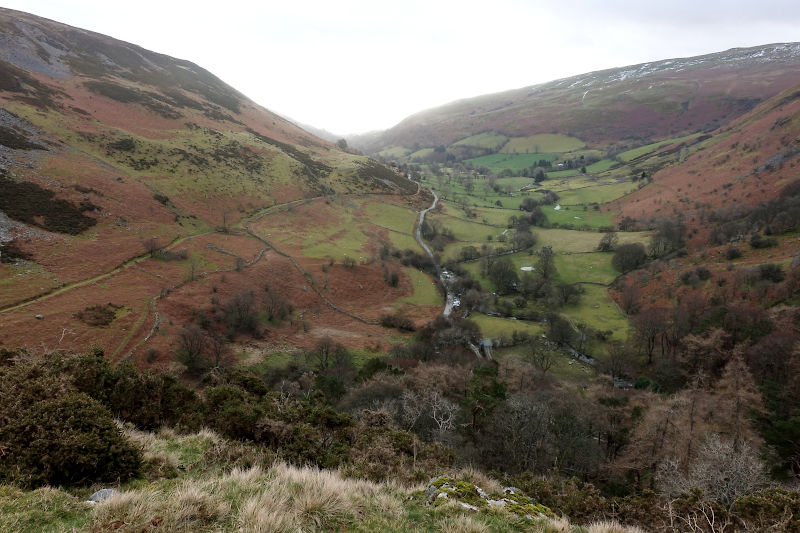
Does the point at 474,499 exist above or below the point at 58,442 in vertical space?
below

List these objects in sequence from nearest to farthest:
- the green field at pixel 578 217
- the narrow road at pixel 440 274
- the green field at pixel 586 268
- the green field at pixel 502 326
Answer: the green field at pixel 502 326, the narrow road at pixel 440 274, the green field at pixel 586 268, the green field at pixel 578 217

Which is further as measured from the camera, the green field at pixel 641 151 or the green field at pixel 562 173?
the green field at pixel 562 173

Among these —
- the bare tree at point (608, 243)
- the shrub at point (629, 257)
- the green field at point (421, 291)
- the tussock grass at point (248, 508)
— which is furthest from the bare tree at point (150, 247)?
the bare tree at point (608, 243)

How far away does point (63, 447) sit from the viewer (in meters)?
7.40

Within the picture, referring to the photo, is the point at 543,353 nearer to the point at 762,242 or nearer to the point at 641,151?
the point at 762,242

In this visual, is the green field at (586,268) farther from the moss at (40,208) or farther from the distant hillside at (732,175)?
the moss at (40,208)

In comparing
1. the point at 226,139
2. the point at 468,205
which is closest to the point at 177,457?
the point at 226,139

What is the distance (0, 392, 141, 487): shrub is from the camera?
7.16 m

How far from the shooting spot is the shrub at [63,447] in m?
7.16

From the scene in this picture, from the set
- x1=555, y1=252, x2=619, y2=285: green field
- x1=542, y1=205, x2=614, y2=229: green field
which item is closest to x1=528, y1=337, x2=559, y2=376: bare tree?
x1=555, y1=252, x2=619, y2=285: green field

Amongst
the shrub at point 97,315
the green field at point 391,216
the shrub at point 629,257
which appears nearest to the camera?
the shrub at point 97,315

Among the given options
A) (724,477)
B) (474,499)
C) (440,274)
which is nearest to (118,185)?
(440,274)

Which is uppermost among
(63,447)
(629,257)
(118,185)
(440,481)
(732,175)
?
(118,185)

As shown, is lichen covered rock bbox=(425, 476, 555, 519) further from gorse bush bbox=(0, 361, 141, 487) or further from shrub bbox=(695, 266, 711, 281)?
shrub bbox=(695, 266, 711, 281)
